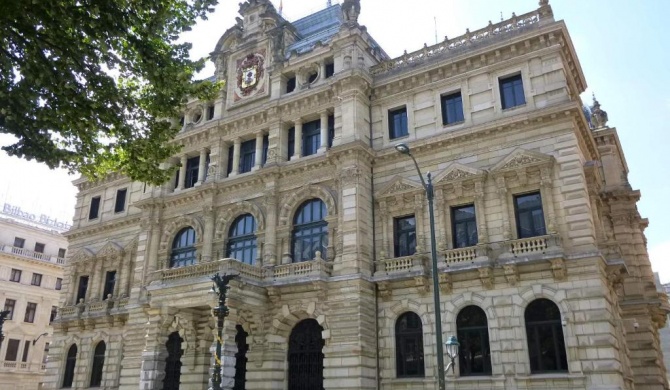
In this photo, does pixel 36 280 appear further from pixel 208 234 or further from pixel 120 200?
pixel 208 234

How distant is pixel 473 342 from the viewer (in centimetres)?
2383

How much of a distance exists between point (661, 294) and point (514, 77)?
1803 centimetres

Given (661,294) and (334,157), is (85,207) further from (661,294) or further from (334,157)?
(661,294)

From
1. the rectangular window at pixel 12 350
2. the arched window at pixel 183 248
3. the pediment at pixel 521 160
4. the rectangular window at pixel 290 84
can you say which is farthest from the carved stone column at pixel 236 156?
the rectangular window at pixel 12 350

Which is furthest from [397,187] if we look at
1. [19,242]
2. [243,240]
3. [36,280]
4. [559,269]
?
[19,242]

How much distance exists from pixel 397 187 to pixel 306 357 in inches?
367

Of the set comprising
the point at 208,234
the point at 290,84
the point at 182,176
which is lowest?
the point at 208,234

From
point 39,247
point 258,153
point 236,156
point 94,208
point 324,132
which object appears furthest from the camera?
point 39,247

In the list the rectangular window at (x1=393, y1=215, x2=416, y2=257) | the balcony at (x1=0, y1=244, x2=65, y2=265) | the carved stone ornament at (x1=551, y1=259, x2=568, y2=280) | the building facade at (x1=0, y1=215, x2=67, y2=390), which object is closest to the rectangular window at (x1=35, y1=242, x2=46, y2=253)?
the building facade at (x1=0, y1=215, x2=67, y2=390)

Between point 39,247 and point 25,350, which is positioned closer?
point 25,350

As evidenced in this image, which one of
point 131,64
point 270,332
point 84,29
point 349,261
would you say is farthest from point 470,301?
point 84,29

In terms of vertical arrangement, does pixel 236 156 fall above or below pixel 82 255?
above

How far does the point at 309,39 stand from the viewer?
34.6 meters

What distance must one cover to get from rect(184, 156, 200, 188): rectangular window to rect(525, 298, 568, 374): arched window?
70.2 feet
